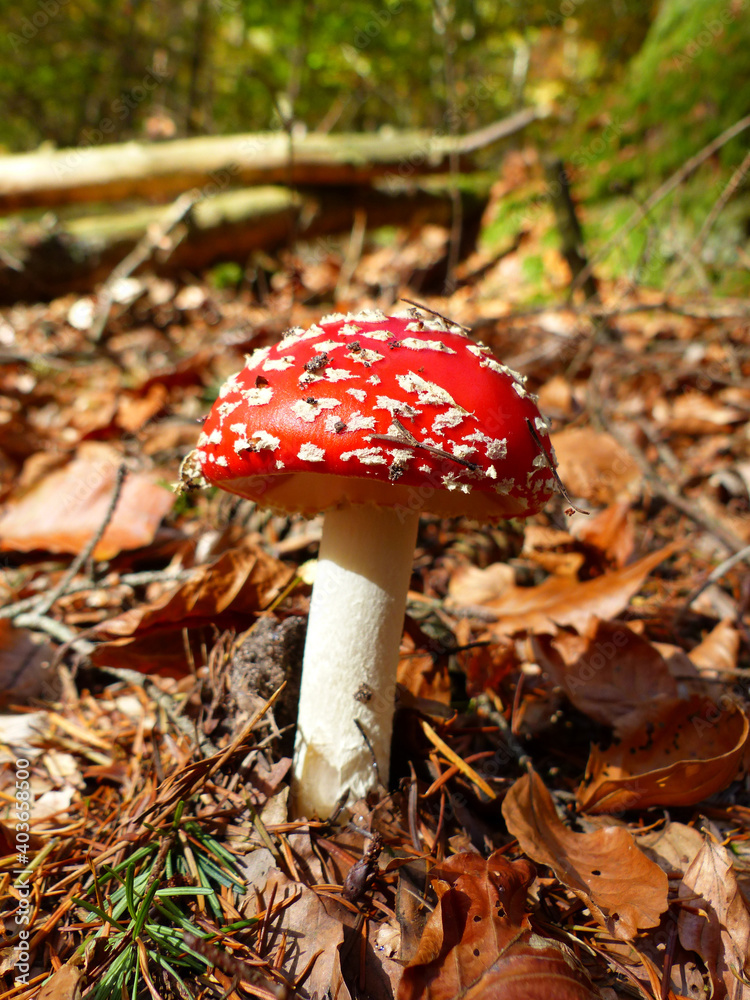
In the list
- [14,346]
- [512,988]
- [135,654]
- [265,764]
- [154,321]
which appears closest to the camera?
[512,988]

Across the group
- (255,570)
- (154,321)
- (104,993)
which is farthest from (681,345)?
(154,321)

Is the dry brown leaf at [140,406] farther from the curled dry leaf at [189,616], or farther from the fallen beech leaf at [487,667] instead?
the fallen beech leaf at [487,667]

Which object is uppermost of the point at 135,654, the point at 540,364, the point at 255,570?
the point at 540,364

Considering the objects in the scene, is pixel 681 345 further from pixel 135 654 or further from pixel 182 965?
pixel 182 965

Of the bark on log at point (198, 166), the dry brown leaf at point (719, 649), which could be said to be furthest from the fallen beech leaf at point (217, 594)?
the bark on log at point (198, 166)

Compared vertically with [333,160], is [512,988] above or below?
below

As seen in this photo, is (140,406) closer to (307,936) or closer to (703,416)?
(307,936)

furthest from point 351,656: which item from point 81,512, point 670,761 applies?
point 81,512
